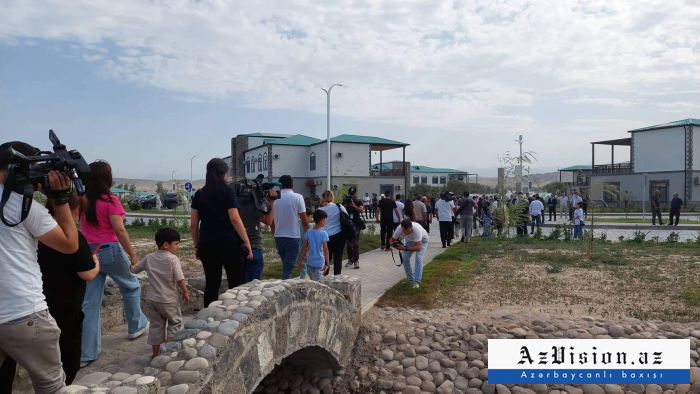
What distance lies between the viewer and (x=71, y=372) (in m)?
3.45

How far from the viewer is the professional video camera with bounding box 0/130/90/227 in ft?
8.68

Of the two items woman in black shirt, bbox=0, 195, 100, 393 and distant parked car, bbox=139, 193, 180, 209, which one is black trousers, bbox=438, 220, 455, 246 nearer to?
woman in black shirt, bbox=0, 195, 100, 393

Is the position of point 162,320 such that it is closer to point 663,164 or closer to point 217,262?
point 217,262

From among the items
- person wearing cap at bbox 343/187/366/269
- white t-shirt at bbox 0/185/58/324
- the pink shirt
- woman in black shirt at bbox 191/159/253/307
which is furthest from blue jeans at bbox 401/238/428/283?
white t-shirt at bbox 0/185/58/324

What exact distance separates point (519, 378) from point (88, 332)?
15.8ft

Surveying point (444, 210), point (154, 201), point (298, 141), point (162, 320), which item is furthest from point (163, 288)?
point (154, 201)

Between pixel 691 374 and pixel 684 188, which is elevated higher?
pixel 684 188

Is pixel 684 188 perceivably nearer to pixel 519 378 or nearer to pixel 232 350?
pixel 519 378

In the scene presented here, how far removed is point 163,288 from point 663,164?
4255cm

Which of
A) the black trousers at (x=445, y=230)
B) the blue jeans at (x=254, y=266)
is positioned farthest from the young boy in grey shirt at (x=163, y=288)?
the black trousers at (x=445, y=230)

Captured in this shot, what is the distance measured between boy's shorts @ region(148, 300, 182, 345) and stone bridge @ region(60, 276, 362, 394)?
0.63 metres

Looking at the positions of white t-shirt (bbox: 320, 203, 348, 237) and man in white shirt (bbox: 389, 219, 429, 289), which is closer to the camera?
man in white shirt (bbox: 389, 219, 429, 289)

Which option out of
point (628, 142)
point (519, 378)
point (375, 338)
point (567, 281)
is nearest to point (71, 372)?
point (375, 338)

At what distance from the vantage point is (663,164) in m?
39.2
